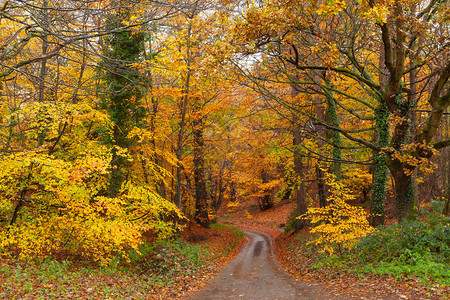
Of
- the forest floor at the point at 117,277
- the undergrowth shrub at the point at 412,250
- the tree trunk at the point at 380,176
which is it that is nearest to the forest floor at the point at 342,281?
the undergrowth shrub at the point at 412,250

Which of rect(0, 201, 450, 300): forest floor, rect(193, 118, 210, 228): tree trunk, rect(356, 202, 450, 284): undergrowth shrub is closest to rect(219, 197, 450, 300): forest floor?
rect(0, 201, 450, 300): forest floor

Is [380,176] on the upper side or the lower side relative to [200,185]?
upper

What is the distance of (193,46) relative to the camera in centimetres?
1392

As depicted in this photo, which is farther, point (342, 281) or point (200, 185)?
point (200, 185)

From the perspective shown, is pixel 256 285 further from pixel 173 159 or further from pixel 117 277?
pixel 173 159

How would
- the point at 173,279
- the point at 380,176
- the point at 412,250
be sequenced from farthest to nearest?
1. the point at 380,176
2. the point at 173,279
3. the point at 412,250

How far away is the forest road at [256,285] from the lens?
24.5 ft

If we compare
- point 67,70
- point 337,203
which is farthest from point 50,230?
point 337,203

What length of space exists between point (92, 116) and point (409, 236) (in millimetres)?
10558

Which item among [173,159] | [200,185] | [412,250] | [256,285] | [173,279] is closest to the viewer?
[412,250]


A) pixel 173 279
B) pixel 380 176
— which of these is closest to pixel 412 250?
pixel 380 176

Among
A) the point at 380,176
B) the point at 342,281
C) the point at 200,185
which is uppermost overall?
the point at 380,176

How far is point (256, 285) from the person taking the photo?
8766mm

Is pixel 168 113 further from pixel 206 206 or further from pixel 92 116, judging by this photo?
pixel 206 206
